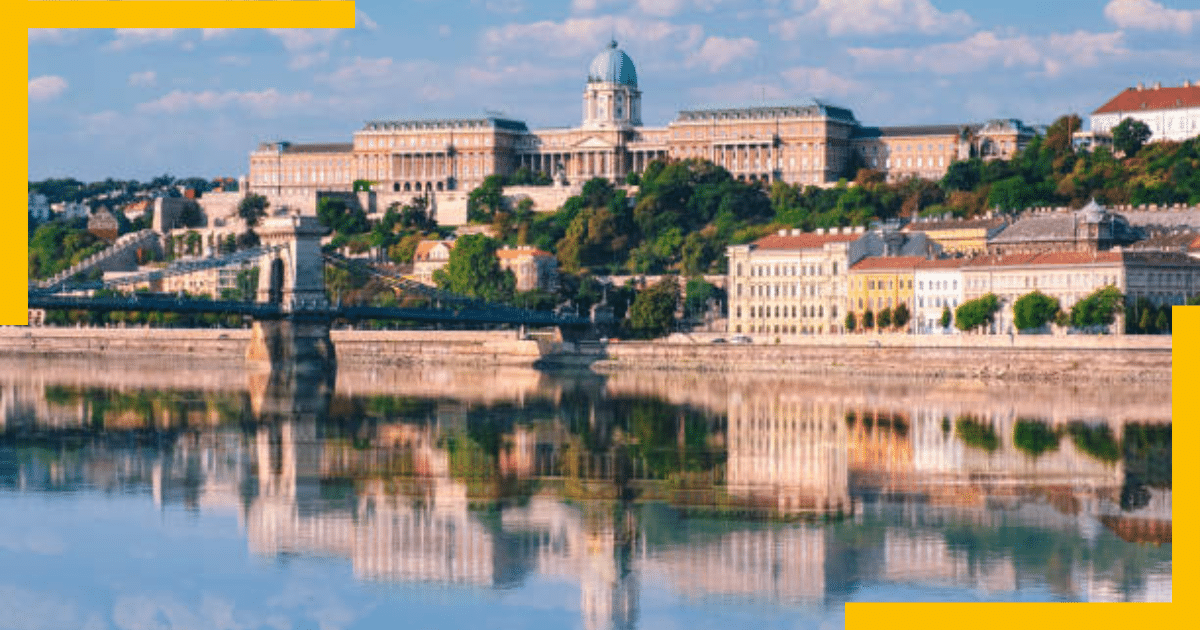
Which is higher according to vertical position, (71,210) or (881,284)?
(71,210)

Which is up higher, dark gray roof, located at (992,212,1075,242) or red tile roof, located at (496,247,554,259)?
dark gray roof, located at (992,212,1075,242)

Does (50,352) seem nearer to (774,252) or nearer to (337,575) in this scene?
(774,252)

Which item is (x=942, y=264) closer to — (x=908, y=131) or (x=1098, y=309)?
(x=1098, y=309)

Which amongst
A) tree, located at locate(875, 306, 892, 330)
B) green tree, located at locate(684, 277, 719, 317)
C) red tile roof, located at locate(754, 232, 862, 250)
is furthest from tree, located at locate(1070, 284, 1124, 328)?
green tree, located at locate(684, 277, 719, 317)

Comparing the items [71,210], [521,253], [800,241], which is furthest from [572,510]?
[71,210]

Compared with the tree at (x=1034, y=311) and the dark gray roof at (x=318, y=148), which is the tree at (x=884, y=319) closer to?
the tree at (x=1034, y=311)

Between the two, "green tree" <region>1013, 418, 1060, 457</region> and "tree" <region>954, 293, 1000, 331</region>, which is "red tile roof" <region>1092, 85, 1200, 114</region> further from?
"green tree" <region>1013, 418, 1060, 457</region>
